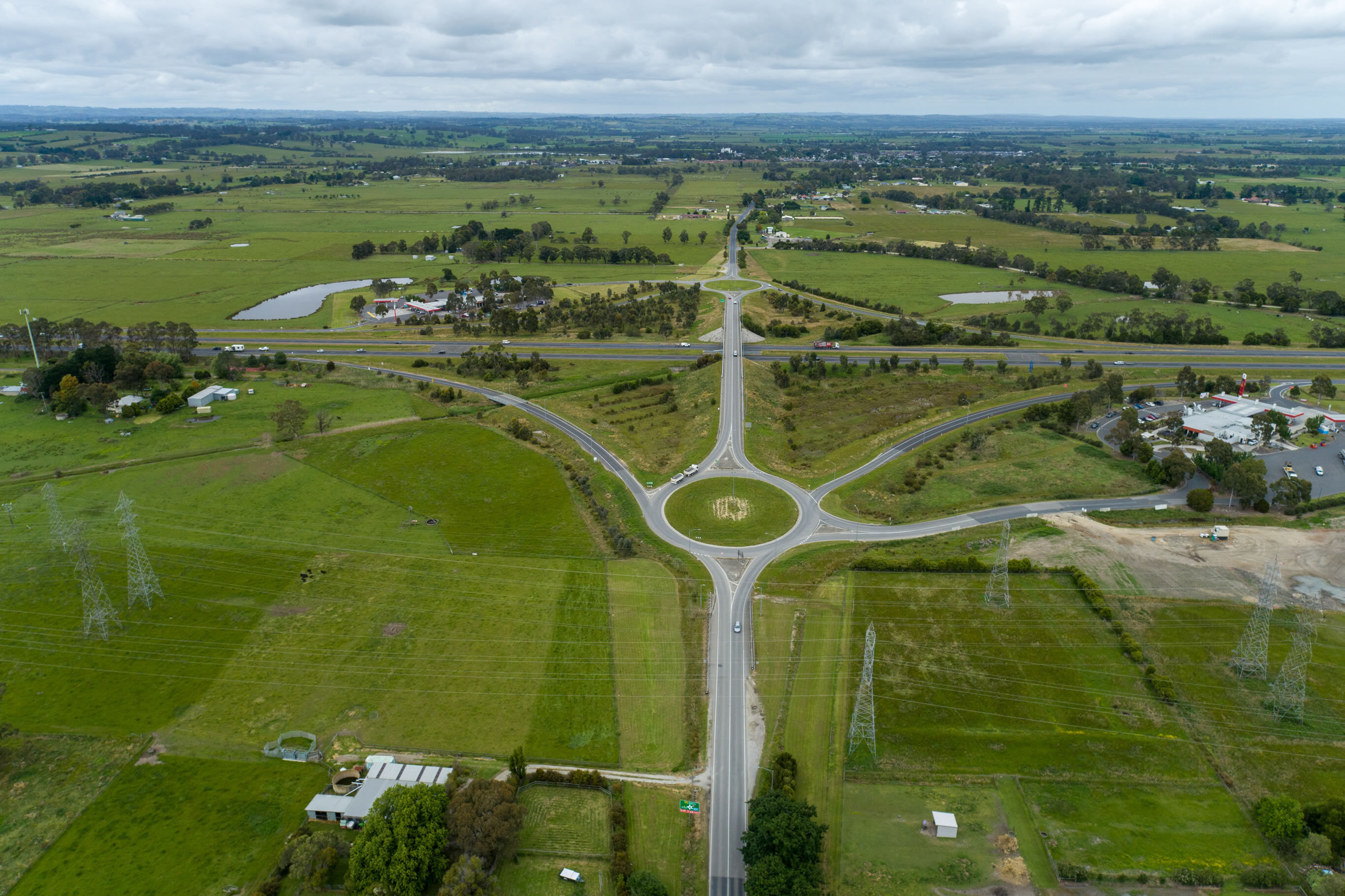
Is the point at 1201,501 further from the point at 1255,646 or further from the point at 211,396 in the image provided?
the point at 211,396

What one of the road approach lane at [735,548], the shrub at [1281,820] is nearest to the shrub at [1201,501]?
the road approach lane at [735,548]

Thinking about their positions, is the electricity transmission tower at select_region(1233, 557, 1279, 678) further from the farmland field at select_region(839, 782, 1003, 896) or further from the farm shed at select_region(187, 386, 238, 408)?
the farm shed at select_region(187, 386, 238, 408)

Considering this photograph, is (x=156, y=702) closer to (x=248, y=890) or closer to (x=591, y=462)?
(x=248, y=890)

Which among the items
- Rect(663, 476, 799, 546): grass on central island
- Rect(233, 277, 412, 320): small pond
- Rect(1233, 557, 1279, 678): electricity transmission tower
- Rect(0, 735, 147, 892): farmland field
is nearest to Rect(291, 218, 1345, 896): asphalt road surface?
Rect(663, 476, 799, 546): grass on central island

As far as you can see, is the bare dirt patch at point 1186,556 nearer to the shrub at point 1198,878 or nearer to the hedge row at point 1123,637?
the hedge row at point 1123,637

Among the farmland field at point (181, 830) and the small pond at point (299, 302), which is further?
the small pond at point (299, 302)

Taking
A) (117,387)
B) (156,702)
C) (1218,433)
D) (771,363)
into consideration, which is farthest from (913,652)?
(117,387)
